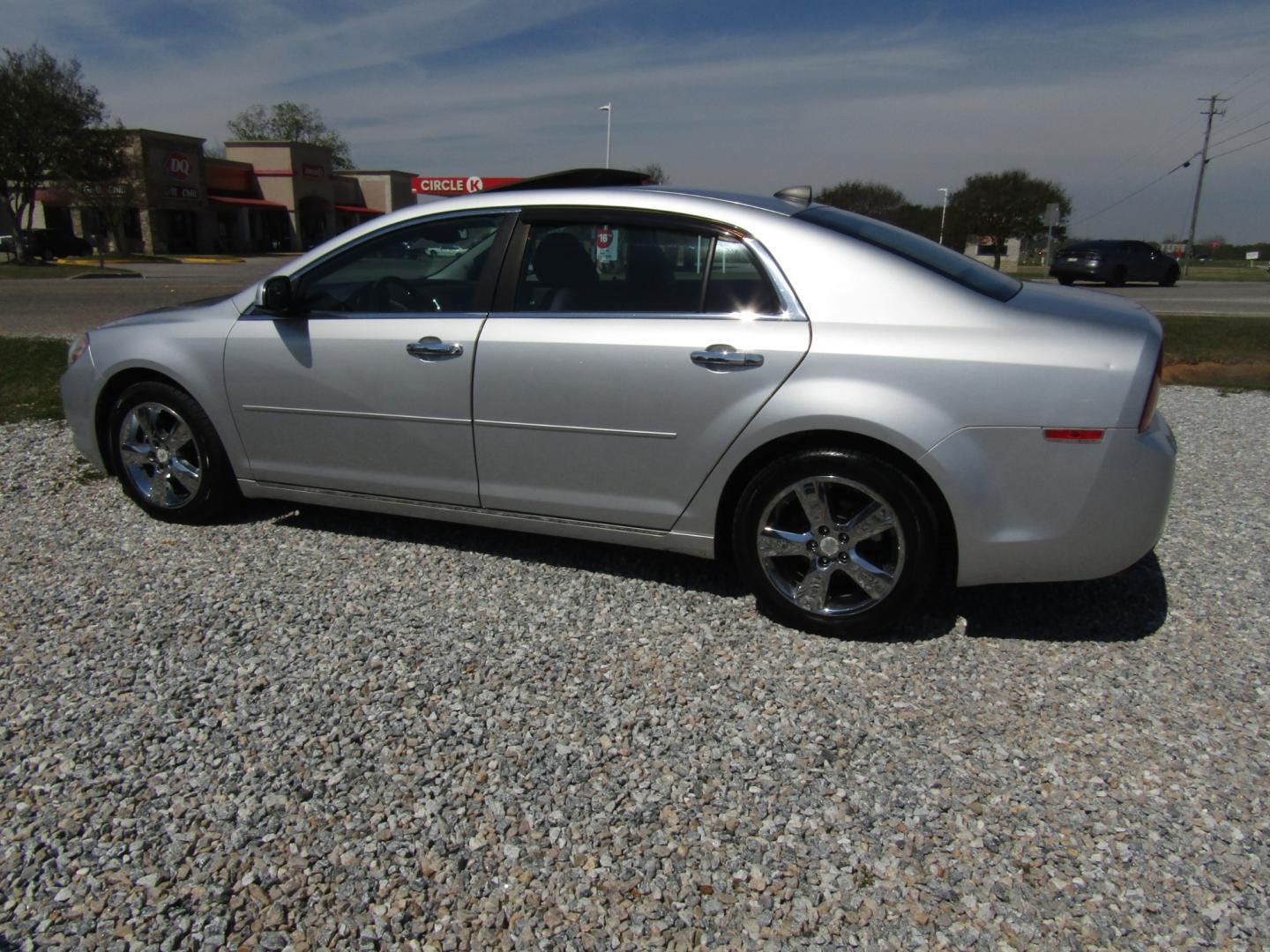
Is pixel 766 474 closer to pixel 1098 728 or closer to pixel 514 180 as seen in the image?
pixel 1098 728

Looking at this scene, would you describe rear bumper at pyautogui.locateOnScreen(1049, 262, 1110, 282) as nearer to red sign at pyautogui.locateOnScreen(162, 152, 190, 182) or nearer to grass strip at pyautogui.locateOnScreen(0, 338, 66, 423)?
grass strip at pyautogui.locateOnScreen(0, 338, 66, 423)

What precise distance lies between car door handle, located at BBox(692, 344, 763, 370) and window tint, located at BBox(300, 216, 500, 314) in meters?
1.16

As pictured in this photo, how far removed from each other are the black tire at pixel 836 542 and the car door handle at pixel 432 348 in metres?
1.38

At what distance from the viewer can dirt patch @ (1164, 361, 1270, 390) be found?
32.0 feet

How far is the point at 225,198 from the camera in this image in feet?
177

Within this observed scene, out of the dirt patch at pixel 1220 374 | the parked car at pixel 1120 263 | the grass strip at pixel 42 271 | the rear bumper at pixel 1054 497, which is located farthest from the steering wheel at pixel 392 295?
the grass strip at pixel 42 271

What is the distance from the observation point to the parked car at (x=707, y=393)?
10.6 ft

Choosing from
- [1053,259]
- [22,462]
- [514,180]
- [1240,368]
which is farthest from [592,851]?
[1053,259]

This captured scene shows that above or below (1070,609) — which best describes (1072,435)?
above

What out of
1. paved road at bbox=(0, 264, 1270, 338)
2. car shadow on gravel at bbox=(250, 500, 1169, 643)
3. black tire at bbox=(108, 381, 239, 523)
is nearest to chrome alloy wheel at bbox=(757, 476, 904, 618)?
car shadow on gravel at bbox=(250, 500, 1169, 643)

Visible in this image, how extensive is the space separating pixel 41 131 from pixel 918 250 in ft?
142

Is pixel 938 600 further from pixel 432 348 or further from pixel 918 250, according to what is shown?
pixel 432 348

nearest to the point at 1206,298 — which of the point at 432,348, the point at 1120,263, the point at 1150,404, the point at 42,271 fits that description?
the point at 1120,263

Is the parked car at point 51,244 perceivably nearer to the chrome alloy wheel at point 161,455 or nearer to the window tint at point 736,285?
the chrome alloy wheel at point 161,455
